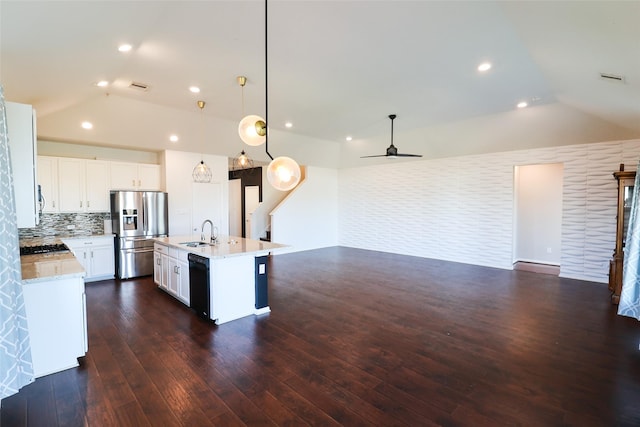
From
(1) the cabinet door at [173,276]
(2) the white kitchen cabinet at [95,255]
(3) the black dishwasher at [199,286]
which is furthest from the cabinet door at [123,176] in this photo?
(3) the black dishwasher at [199,286]

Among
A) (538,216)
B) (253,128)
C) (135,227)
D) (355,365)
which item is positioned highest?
(253,128)

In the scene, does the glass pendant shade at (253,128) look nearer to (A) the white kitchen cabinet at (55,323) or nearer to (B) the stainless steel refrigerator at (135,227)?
(A) the white kitchen cabinet at (55,323)

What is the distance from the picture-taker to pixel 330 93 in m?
4.81

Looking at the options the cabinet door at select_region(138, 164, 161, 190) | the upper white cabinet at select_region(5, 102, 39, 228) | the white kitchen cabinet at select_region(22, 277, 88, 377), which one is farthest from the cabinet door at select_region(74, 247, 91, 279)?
the upper white cabinet at select_region(5, 102, 39, 228)

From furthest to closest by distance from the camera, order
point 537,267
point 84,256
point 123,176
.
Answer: point 537,267
point 123,176
point 84,256

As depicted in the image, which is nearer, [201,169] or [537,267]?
[201,169]

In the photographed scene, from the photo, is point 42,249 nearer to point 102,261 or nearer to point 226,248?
point 102,261

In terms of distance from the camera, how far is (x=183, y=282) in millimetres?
4328

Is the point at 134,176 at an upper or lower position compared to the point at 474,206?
upper

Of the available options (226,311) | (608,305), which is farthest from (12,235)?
(608,305)

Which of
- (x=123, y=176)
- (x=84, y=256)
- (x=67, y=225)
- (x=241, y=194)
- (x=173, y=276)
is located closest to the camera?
(x=173, y=276)

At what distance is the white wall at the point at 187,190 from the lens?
6.52 meters

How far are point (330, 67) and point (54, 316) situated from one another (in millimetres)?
3999

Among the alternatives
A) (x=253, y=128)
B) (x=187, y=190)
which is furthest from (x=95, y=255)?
(x=253, y=128)
